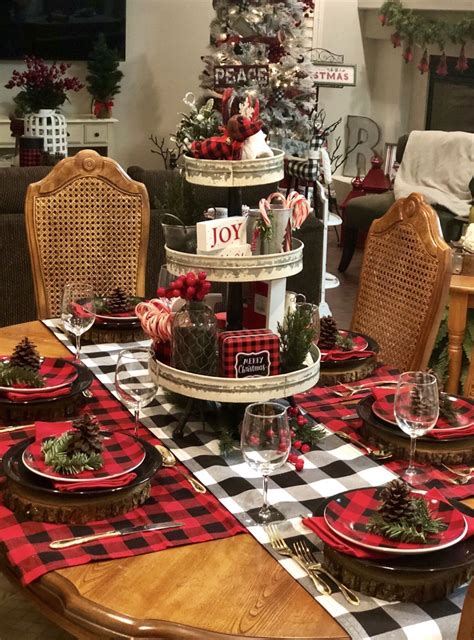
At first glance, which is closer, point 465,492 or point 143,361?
point 465,492

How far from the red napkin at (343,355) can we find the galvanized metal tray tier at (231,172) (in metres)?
0.55

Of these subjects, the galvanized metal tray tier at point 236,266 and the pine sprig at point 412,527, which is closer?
the pine sprig at point 412,527

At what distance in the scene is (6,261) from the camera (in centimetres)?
396

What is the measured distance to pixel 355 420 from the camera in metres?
2.00

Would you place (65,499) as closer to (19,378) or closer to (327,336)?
(19,378)

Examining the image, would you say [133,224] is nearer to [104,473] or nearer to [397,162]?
[104,473]

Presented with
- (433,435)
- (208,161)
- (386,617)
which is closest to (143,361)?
(208,161)

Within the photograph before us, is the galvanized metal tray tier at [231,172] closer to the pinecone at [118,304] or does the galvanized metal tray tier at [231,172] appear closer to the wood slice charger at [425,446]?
the wood slice charger at [425,446]

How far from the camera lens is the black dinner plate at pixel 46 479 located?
5.11 feet

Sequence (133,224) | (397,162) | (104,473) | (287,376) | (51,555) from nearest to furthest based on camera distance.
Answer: (51,555), (104,473), (287,376), (133,224), (397,162)

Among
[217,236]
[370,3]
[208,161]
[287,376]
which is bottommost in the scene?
[287,376]

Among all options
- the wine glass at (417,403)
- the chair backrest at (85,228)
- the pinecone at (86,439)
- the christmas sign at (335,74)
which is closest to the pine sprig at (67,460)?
the pinecone at (86,439)

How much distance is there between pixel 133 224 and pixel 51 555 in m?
1.76

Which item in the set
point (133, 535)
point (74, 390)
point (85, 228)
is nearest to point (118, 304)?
point (85, 228)
